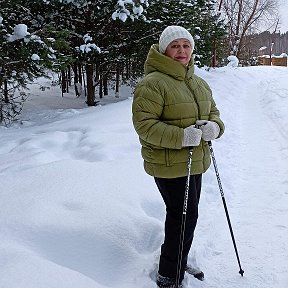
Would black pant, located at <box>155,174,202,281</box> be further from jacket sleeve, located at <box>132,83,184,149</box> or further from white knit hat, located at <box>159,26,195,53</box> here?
white knit hat, located at <box>159,26,195,53</box>

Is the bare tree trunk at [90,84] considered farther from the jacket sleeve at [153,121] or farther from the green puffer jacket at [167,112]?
the jacket sleeve at [153,121]

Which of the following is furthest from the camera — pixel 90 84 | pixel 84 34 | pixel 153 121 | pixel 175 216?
pixel 90 84

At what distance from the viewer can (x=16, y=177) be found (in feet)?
16.0

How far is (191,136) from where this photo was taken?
2.86 m

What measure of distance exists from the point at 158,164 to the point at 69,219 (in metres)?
1.26

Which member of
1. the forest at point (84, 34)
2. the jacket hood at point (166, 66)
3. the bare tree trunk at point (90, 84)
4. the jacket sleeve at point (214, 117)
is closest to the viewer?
the jacket hood at point (166, 66)

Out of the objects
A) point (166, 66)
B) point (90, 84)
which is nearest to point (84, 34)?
point (90, 84)

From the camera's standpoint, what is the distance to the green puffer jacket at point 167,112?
282 centimetres

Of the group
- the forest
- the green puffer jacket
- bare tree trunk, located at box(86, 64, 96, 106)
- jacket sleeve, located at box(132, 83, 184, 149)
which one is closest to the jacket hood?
the green puffer jacket

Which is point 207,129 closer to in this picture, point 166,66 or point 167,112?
point 167,112

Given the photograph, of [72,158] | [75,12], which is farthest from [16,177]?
[75,12]

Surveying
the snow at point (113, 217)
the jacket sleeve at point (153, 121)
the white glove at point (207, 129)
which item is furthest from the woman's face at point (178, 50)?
the snow at point (113, 217)

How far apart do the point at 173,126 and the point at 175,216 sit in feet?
2.41

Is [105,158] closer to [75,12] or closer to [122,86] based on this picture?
[75,12]
